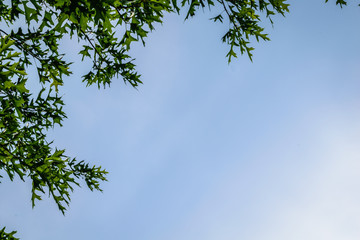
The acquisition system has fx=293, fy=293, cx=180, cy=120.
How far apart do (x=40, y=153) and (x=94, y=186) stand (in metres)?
2.04

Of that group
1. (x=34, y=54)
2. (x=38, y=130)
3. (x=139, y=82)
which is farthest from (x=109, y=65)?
(x=38, y=130)

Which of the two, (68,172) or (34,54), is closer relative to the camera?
(68,172)

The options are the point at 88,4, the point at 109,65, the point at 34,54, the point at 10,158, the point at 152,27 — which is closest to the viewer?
the point at 88,4

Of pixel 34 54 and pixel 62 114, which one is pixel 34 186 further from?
pixel 34 54

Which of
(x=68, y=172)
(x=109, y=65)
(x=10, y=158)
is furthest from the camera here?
(x=109, y=65)

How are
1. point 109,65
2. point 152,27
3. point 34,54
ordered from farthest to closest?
point 109,65
point 34,54
point 152,27

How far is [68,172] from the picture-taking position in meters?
5.54

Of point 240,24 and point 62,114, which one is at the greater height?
point 240,24

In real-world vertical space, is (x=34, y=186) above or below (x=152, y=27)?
below

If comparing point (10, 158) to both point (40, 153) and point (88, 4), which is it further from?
point (88, 4)

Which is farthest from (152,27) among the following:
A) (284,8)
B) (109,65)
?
(284,8)

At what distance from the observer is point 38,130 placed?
619 centimetres

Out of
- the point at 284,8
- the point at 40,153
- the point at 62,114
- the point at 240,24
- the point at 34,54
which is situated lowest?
the point at 40,153

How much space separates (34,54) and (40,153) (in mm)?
2120
